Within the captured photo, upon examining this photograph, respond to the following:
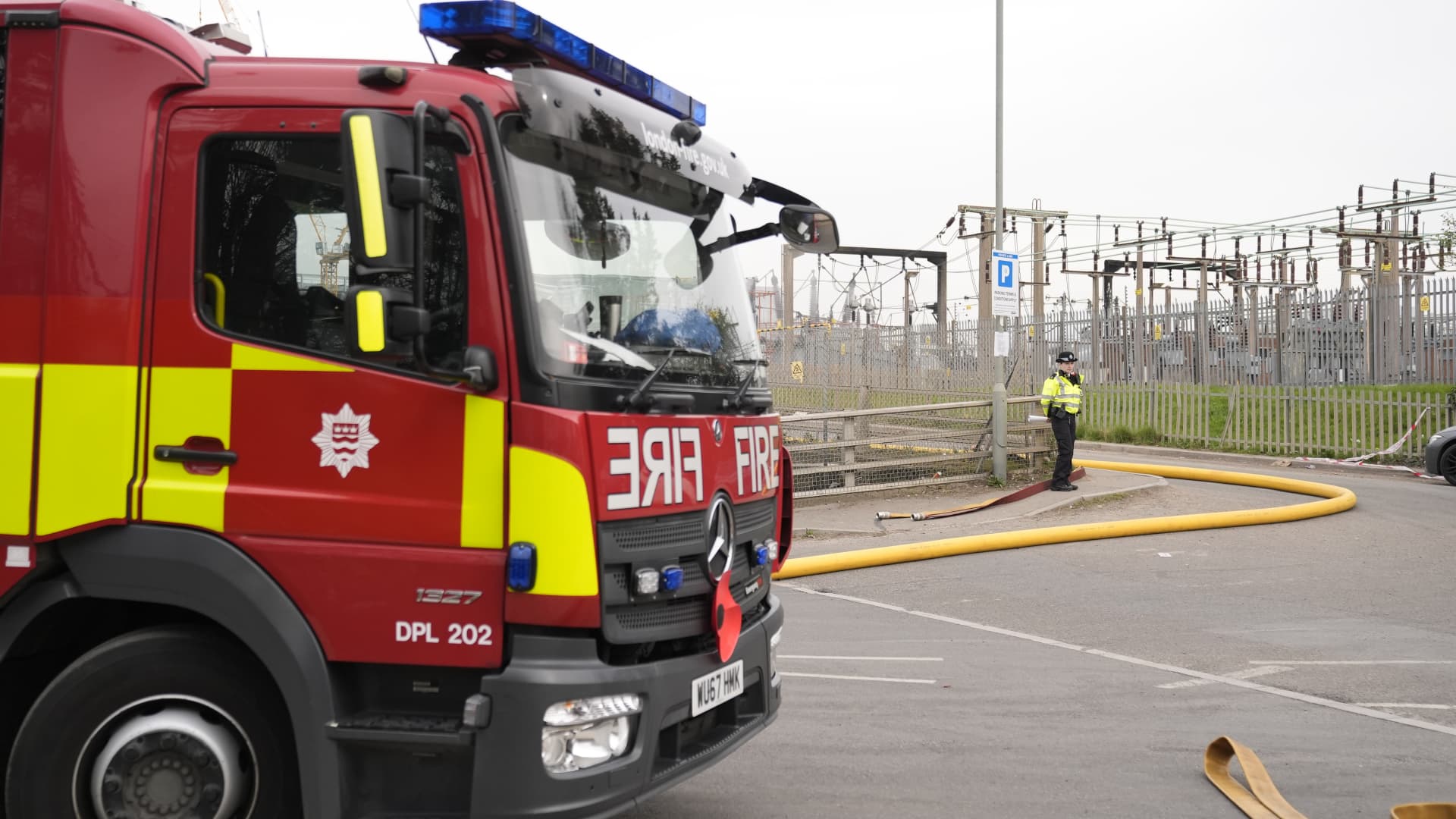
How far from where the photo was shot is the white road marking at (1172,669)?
6211mm

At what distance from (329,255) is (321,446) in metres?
0.59

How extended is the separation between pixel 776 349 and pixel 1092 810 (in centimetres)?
2186

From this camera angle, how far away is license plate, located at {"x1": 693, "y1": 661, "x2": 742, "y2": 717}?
4008 mm

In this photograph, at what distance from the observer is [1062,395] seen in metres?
15.4

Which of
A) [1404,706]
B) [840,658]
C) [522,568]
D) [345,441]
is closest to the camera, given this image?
[522,568]

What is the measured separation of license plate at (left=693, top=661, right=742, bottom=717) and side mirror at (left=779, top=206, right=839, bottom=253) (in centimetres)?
194

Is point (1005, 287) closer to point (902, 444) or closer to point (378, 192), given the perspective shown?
point (902, 444)

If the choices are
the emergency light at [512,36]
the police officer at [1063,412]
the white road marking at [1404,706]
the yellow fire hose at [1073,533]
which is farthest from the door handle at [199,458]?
the police officer at [1063,412]

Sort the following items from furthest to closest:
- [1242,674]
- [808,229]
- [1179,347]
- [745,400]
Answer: [1179,347]
[1242,674]
[808,229]
[745,400]

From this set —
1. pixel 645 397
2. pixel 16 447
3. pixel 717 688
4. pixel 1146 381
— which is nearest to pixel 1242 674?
pixel 717 688

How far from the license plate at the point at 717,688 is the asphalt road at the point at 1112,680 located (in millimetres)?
762

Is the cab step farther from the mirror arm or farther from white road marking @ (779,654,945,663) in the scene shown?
white road marking @ (779,654,945,663)

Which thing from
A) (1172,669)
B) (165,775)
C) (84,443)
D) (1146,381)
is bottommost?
(1172,669)

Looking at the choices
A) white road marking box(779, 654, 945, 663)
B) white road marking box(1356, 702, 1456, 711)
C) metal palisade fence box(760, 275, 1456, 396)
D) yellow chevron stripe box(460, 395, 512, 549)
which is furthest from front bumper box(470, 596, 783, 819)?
metal palisade fence box(760, 275, 1456, 396)
